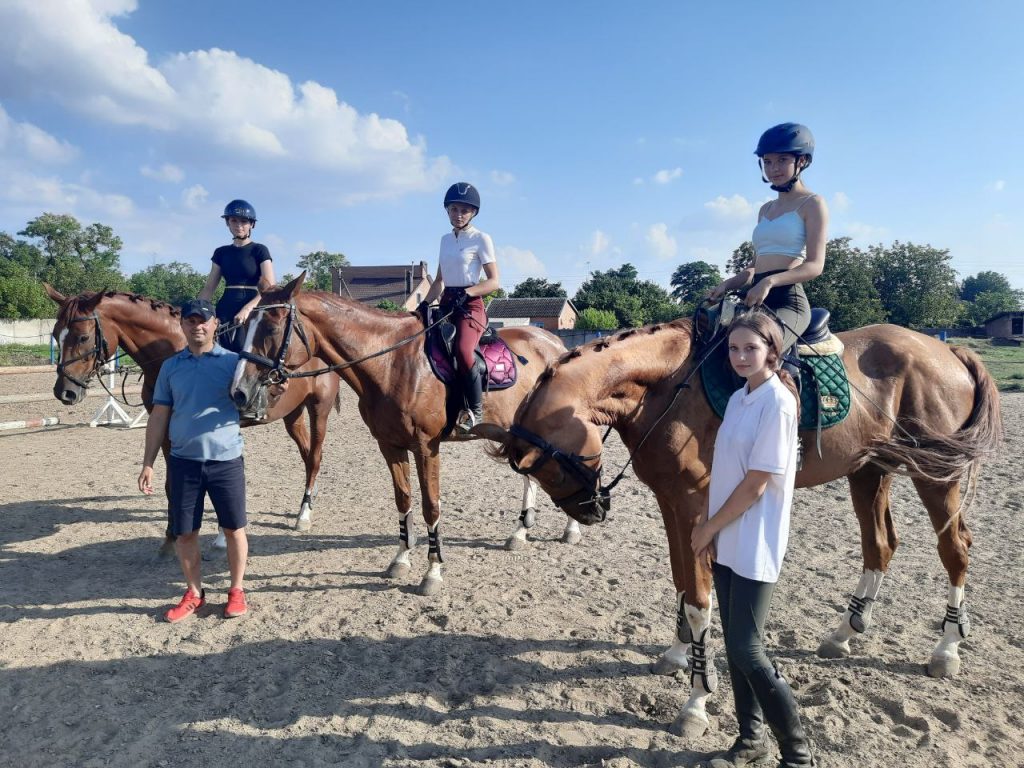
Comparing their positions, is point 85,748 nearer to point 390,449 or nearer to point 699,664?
point 390,449

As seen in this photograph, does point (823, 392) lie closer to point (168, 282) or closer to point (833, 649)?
point (833, 649)

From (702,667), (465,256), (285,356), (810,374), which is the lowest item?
(702,667)

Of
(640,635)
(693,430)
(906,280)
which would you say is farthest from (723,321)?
(906,280)

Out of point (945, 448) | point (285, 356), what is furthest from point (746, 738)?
point (285, 356)

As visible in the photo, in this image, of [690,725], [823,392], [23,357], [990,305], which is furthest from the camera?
[990,305]

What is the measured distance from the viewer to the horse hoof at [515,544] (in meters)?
5.67

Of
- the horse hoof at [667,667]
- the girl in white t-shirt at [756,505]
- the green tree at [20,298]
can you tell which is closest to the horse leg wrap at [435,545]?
the horse hoof at [667,667]

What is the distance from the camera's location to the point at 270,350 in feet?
13.7

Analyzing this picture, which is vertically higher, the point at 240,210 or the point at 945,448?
the point at 240,210

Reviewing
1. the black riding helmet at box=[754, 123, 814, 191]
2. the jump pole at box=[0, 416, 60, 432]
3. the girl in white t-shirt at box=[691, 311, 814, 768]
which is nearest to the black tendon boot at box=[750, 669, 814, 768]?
the girl in white t-shirt at box=[691, 311, 814, 768]

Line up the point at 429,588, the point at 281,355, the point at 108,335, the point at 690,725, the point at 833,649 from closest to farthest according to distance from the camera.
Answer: the point at 690,725, the point at 833,649, the point at 281,355, the point at 429,588, the point at 108,335

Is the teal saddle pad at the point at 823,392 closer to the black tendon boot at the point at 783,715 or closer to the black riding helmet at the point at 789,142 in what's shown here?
the black riding helmet at the point at 789,142

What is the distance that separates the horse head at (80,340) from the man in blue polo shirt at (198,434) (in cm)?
192

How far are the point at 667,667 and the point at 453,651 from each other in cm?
136
